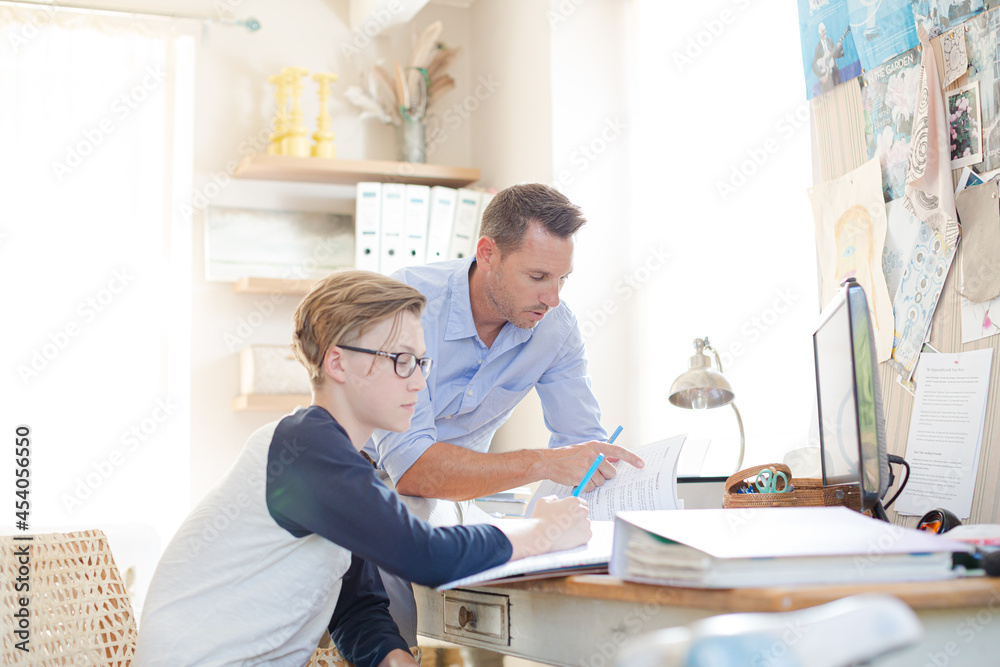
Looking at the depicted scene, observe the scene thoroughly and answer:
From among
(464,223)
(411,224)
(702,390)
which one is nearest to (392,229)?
(411,224)

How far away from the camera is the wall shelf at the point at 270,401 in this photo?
2.62m

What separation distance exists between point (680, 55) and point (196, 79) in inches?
60.0

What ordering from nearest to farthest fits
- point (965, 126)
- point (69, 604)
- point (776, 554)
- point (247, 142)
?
point (776, 554) < point (69, 604) < point (965, 126) < point (247, 142)

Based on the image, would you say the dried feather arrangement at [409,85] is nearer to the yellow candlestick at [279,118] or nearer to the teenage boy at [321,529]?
the yellow candlestick at [279,118]

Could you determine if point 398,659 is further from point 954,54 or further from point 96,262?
point 96,262

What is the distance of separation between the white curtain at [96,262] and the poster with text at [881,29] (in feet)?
6.69

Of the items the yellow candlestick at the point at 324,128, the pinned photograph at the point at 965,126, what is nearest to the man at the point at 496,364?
the pinned photograph at the point at 965,126

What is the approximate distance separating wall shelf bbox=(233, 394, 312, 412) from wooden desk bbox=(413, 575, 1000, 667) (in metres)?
1.61

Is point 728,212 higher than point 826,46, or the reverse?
point 826,46

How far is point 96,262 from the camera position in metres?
2.71

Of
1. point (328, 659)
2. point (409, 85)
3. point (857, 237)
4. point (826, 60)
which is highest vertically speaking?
point (409, 85)

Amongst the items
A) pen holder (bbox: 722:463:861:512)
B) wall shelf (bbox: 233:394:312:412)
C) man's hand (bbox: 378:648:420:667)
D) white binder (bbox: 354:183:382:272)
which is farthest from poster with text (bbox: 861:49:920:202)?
wall shelf (bbox: 233:394:312:412)

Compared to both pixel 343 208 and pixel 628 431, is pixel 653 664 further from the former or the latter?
pixel 343 208

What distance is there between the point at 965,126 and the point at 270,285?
195cm
